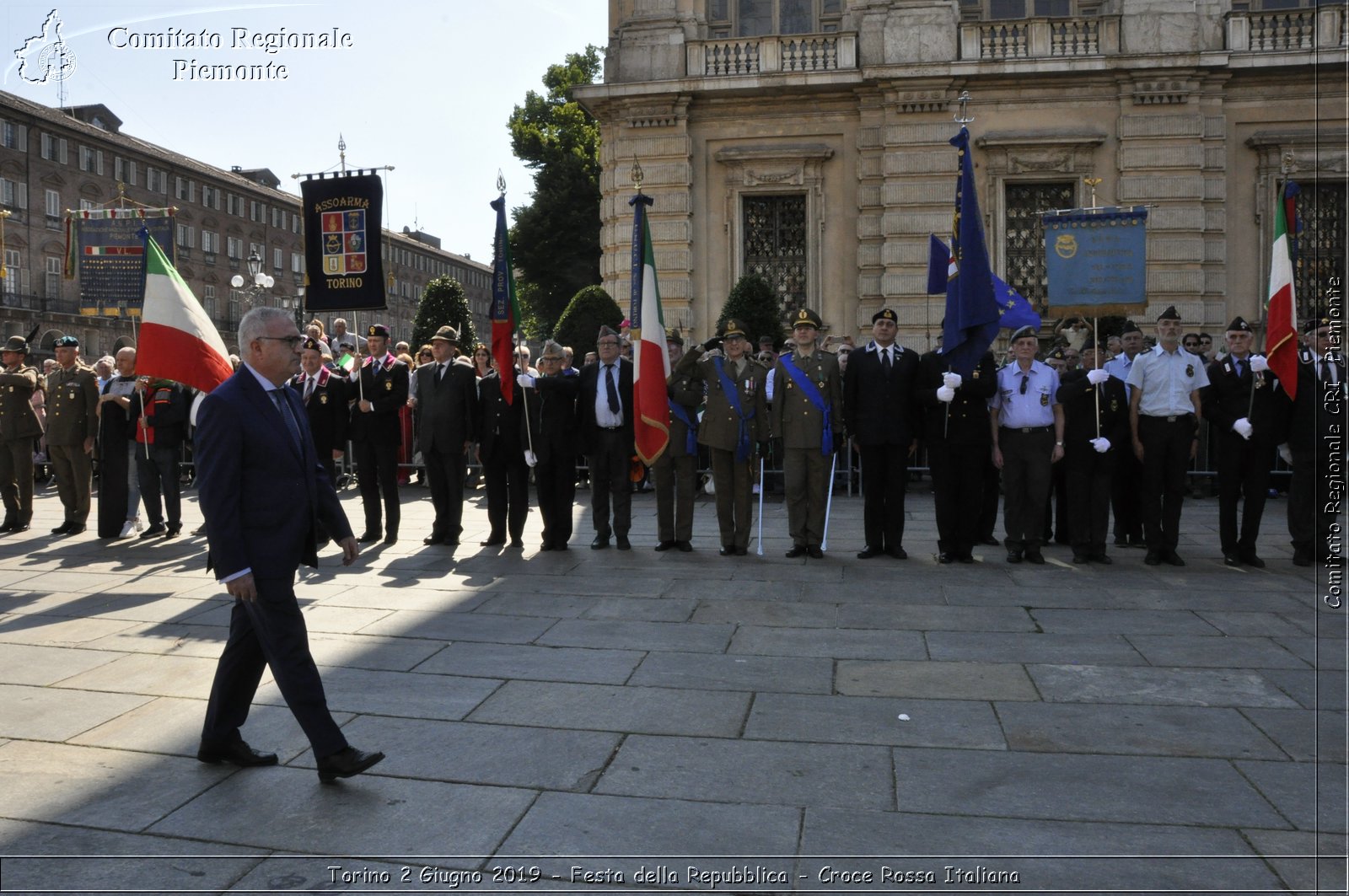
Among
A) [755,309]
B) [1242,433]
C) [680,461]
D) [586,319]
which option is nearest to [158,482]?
[680,461]

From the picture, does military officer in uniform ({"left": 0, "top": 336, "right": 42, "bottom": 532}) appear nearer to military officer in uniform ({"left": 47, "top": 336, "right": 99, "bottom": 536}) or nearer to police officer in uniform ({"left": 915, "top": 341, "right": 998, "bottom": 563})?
military officer in uniform ({"left": 47, "top": 336, "right": 99, "bottom": 536})

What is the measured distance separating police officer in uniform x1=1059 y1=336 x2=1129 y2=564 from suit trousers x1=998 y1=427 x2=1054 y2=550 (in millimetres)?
301

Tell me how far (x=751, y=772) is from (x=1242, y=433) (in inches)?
287

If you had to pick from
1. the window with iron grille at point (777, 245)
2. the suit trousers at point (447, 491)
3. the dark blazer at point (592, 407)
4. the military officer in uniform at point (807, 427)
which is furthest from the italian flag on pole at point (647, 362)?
the window with iron grille at point (777, 245)

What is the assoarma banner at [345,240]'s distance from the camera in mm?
14062

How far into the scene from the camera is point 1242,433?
32.6 ft

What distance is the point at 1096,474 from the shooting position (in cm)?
1017

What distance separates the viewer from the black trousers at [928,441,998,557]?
397 inches

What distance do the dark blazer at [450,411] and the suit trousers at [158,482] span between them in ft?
9.78

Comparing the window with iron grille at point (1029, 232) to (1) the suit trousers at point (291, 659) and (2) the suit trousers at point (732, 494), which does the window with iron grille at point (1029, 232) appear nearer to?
(2) the suit trousers at point (732, 494)

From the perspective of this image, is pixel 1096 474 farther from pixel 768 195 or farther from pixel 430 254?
pixel 430 254

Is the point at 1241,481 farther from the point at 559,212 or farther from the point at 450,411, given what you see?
the point at 559,212

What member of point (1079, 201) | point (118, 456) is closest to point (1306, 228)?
point (1079, 201)

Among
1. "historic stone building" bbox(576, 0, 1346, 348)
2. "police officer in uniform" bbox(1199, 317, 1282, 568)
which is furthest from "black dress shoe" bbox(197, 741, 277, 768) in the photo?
"historic stone building" bbox(576, 0, 1346, 348)
